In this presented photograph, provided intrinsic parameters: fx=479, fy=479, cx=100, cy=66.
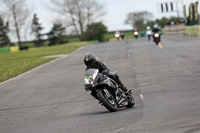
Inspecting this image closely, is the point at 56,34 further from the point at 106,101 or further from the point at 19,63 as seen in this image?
the point at 106,101

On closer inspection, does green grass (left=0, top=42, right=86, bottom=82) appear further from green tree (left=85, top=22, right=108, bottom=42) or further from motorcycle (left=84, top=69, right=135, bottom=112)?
green tree (left=85, top=22, right=108, bottom=42)

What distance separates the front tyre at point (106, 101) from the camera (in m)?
10.1

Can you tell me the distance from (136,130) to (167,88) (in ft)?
21.5

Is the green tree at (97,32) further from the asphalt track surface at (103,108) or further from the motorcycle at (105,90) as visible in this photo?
the motorcycle at (105,90)

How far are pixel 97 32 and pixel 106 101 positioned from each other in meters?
82.8

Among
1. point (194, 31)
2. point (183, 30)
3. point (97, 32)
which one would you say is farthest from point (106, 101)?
point (97, 32)

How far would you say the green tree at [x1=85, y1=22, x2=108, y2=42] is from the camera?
92125 mm

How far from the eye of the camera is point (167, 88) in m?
14.3

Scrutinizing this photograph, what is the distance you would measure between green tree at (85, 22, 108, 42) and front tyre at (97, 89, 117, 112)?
81165 mm

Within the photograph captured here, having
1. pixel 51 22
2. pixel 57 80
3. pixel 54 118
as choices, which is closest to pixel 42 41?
pixel 51 22

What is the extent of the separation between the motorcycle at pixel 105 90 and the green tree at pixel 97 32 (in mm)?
80786

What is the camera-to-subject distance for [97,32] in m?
92.7

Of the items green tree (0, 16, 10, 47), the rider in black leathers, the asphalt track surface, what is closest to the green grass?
the asphalt track surface

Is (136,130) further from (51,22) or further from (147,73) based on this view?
(51,22)
